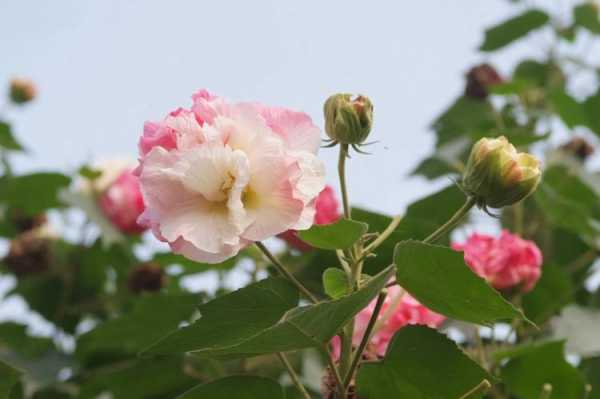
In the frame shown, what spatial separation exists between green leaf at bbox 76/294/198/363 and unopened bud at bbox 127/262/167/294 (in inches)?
11.4

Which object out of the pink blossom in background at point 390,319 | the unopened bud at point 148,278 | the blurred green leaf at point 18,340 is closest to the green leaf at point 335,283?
the pink blossom in background at point 390,319

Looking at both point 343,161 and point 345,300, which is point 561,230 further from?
point 345,300

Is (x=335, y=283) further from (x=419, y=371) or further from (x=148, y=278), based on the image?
(x=148, y=278)

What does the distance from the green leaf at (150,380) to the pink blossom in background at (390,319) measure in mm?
473

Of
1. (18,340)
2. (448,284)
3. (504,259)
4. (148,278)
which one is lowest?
(18,340)

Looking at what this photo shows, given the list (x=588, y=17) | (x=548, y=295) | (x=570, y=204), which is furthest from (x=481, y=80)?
(x=548, y=295)

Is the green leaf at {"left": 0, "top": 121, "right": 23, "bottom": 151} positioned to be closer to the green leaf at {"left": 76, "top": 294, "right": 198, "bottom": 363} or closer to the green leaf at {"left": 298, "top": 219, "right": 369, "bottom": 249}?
the green leaf at {"left": 76, "top": 294, "right": 198, "bottom": 363}

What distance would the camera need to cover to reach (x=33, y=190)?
72.0 inches

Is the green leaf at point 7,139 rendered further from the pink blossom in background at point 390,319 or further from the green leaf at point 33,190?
the pink blossom in background at point 390,319

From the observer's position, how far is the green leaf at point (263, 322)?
1.99ft

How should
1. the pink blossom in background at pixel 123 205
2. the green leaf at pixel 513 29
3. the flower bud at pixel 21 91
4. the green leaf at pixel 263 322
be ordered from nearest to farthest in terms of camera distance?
the green leaf at pixel 263 322 < the pink blossom in background at pixel 123 205 < the green leaf at pixel 513 29 < the flower bud at pixel 21 91

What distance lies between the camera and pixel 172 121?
66 centimetres

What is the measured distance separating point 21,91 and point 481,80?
4.62 feet

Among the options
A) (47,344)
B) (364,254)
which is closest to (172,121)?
(364,254)
